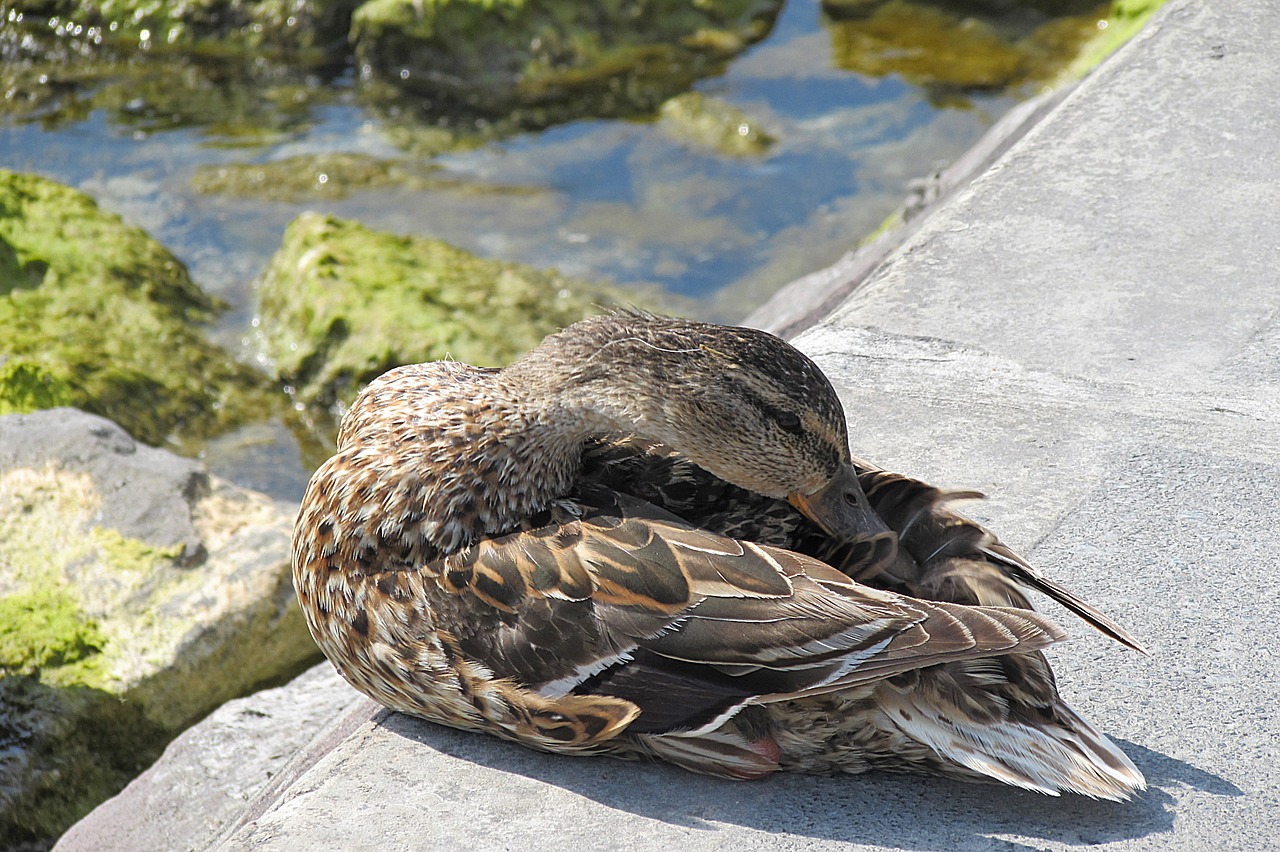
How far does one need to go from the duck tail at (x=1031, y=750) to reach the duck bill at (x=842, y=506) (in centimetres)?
44

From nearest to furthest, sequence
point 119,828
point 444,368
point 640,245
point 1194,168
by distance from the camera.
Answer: point 444,368
point 119,828
point 1194,168
point 640,245

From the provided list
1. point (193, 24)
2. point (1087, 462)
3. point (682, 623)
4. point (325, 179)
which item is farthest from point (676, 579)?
point (193, 24)

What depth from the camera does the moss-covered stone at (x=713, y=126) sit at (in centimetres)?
1035

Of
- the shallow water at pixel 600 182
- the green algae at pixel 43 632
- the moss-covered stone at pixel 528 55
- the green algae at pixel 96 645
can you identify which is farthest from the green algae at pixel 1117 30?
the green algae at pixel 43 632

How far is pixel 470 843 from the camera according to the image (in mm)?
2852

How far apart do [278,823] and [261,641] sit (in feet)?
7.16

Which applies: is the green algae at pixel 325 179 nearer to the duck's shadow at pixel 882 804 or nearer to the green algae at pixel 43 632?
the green algae at pixel 43 632

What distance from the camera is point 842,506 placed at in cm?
321

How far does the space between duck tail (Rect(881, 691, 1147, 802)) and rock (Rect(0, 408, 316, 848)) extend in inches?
115

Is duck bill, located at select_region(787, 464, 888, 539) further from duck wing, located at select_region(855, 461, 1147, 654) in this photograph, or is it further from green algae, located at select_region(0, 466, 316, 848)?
green algae, located at select_region(0, 466, 316, 848)

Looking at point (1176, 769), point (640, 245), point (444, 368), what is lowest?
point (640, 245)

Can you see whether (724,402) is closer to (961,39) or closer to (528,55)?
(528,55)

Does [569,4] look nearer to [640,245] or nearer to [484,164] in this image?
[484,164]

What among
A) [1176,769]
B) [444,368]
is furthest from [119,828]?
[1176,769]
